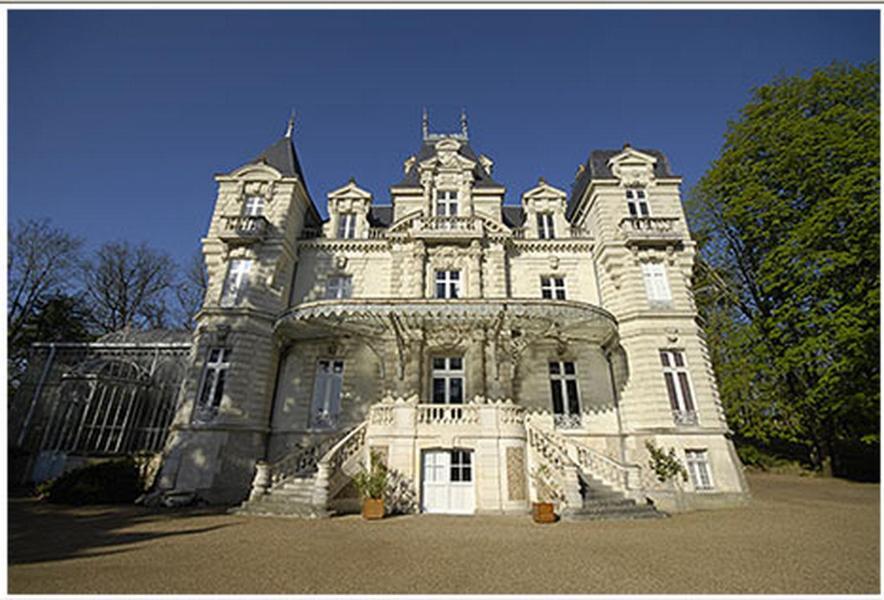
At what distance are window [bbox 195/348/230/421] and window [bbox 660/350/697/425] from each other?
15017 millimetres

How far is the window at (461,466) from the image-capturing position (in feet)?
37.2

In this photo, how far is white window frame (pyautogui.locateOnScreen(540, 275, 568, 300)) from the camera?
15.7 meters

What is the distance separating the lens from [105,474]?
12.2 meters

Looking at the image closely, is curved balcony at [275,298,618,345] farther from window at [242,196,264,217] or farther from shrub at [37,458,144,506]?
shrub at [37,458,144,506]

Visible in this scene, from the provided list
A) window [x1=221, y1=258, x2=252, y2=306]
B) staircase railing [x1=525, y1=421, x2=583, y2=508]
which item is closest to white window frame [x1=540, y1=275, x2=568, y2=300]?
staircase railing [x1=525, y1=421, x2=583, y2=508]

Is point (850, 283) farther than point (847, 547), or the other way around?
point (850, 283)

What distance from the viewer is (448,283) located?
1522 cm

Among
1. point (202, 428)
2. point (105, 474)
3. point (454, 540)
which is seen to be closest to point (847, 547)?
point (454, 540)

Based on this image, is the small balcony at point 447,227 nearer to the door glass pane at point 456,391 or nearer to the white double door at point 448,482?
the door glass pane at point 456,391

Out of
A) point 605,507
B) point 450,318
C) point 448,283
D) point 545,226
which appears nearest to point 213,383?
point 450,318

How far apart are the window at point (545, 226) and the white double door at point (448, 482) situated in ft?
32.8

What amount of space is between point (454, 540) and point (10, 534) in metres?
8.65

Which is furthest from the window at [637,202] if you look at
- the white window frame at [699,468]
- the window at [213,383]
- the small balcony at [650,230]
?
the window at [213,383]

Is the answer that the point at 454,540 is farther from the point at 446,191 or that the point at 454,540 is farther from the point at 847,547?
the point at 446,191
